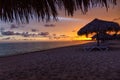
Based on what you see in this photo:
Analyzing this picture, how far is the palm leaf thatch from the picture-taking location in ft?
6.22

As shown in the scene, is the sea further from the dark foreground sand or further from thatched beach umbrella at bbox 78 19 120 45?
the dark foreground sand

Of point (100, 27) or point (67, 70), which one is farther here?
point (100, 27)

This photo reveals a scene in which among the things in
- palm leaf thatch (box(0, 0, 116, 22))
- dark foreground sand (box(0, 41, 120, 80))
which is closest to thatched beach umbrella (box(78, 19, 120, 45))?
dark foreground sand (box(0, 41, 120, 80))

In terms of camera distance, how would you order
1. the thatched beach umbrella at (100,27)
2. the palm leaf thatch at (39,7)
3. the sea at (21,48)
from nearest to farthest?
the palm leaf thatch at (39,7)
the thatched beach umbrella at (100,27)
the sea at (21,48)

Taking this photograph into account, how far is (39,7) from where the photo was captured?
2.02 meters

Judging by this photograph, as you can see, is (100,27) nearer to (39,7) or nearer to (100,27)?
(100,27)

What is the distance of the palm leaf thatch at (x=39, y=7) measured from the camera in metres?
1.89

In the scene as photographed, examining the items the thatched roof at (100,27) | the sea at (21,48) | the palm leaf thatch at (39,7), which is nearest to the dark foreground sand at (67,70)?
the palm leaf thatch at (39,7)

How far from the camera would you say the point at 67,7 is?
1.91m

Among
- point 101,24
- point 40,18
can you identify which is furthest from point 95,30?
point 40,18

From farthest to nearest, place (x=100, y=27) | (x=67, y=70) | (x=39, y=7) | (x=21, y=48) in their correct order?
1. (x=21, y=48)
2. (x=100, y=27)
3. (x=67, y=70)
4. (x=39, y=7)

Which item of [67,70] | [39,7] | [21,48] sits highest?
[39,7]

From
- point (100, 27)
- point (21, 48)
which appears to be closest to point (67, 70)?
point (100, 27)

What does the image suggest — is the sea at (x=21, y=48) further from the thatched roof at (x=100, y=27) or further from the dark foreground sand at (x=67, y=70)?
the dark foreground sand at (x=67, y=70)
